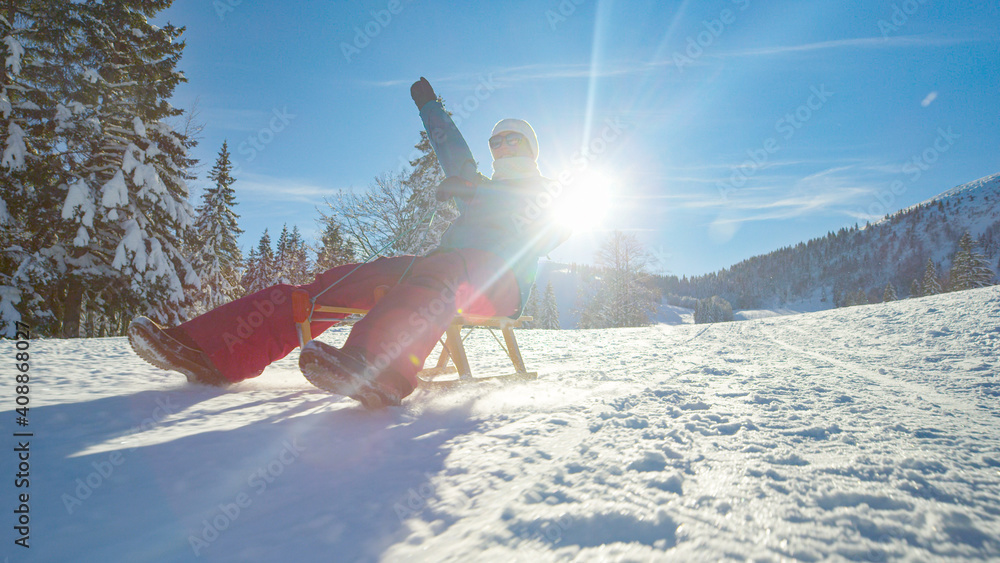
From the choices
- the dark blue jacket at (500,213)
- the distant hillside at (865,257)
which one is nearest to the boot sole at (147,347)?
the dark blue jacket at (500,213)

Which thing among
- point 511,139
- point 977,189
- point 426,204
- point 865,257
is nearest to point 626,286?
point 426,204

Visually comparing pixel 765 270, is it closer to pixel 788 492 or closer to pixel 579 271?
pixel 579 271

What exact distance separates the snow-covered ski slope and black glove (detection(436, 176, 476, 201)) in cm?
134

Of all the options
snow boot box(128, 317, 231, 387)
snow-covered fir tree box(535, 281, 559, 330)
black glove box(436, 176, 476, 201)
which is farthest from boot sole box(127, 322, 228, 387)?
snow-covered fir tree box(535, 281, 559, 330)

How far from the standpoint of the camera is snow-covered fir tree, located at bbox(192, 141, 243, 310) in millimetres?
18844

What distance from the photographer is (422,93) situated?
319cm

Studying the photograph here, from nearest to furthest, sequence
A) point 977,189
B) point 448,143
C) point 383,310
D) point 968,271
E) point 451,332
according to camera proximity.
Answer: point 383,310
point 451,332
point 448,143
point 968,271
point 977,189

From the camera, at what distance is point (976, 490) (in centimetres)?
89

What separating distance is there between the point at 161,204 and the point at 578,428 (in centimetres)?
1474

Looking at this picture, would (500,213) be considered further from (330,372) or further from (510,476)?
(510,476)

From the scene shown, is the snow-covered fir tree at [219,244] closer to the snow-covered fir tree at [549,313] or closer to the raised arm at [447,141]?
the raised arm at [447,141]

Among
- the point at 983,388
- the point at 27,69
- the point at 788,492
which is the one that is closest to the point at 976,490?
the point at 788,492

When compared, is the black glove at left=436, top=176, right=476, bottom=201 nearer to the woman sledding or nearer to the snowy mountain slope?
the woman sledding

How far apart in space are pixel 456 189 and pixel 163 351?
182 cm
